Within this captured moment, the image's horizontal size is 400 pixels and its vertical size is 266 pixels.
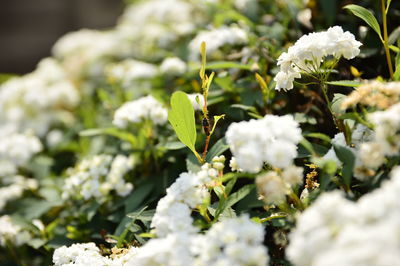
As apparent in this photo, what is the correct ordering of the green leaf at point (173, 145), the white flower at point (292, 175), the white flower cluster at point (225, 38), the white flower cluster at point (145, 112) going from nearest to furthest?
the white flower at point (292, 175) → the green leaf at point (173, 145) → the white flower cluster at point (145, 112) → the white flower cluster at point (225, 38)

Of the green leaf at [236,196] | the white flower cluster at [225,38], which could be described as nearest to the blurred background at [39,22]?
the white flower cluster at [225,38]

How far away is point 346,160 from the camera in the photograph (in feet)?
3.43

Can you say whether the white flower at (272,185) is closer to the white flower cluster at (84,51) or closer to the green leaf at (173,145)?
the green leaf at (173,145)

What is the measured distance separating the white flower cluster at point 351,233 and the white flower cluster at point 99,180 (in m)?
0.99

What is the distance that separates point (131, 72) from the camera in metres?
2.27

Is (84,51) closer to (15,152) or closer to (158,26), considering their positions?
(158,26)

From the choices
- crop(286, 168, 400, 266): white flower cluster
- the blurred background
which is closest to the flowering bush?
crop(286, 168, 400, 266): white flower cluster

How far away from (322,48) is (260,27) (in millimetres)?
814

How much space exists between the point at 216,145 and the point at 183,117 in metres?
0.17

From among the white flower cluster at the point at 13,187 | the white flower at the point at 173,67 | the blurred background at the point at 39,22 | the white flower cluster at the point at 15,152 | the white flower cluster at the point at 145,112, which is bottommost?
the blurred background at the point at 39,22

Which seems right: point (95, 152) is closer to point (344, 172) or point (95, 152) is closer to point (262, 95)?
point (262, 95)

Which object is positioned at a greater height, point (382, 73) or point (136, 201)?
point (382, 73)

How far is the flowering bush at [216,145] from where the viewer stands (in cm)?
91

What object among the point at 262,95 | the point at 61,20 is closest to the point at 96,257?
the point at 262,95
